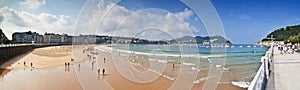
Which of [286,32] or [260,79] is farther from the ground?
[286,32]

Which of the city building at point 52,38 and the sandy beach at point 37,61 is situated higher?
the city building at point 52,38

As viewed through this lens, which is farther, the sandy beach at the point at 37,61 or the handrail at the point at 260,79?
the sandy beach at the point at 37,61

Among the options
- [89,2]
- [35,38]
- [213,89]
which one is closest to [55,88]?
[213,89]

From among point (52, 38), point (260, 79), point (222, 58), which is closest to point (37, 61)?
point (222, 58)

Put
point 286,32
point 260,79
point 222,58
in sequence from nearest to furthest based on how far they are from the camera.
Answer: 1. point 260,79
2. point 222,58
3. point 286,32

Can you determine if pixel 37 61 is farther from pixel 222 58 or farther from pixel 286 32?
pixel 286 32

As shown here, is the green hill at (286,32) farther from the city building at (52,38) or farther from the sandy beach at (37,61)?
→ the sandy beach at (37,61)

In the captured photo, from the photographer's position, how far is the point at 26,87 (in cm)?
1223

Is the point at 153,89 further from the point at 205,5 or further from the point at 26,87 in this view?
the point at 205,5

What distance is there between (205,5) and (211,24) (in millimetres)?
336

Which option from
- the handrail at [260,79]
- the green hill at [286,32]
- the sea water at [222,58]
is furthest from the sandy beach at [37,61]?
the green hill at [286,32]

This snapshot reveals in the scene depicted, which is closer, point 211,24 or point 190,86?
point 211,24

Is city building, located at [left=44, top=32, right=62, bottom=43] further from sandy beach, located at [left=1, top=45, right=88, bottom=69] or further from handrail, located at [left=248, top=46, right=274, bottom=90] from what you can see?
handrail, located at [left=248, top=46, right=274, bottom=90]

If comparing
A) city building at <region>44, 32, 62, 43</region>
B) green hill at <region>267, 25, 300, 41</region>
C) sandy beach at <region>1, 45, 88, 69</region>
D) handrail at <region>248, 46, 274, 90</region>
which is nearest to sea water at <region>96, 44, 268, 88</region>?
handrail at <region>248, 46, 274, 90</region>
